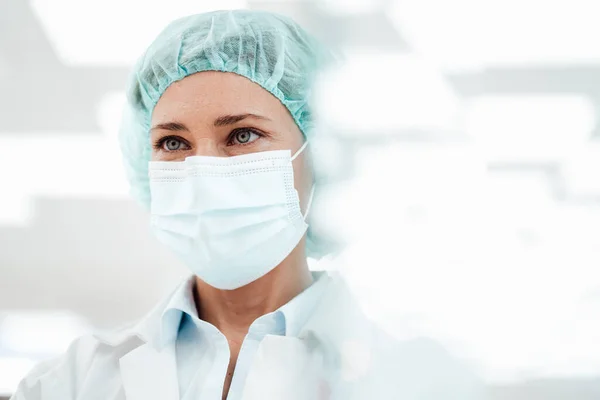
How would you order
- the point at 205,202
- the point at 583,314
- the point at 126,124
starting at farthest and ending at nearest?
the point at 126,124, the point at 205,202, the point at 583,314

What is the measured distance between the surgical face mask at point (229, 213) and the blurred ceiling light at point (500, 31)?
336 millimetres

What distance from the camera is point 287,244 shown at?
1188mm

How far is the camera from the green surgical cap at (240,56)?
3.83ft

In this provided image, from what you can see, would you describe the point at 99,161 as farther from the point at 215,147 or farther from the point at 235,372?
the point at 235,372

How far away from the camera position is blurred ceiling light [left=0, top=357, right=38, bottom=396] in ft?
5.39

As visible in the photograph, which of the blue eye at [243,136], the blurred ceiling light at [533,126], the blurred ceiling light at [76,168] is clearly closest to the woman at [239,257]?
the blue eye at [243,136]

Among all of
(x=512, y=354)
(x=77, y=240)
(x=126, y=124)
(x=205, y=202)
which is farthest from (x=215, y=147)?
(x=77, y=240)

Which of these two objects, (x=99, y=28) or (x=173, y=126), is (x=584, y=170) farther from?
(x=99, y=28)

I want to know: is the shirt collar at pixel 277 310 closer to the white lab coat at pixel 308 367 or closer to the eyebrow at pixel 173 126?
the white lab coat at pixel 308 367

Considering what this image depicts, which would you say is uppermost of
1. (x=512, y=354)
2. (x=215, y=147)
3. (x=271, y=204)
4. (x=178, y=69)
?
(x=178, y=69)

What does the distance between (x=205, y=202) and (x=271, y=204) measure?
12 centimetres

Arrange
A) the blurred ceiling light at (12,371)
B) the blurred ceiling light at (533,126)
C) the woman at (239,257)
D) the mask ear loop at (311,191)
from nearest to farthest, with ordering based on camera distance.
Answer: the blurred ceiling light at (533,126) < the woman at (239,257) < the mask ear loop at (311,191) < the blurred ceiling light at (12,371)

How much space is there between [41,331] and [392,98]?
1.19 meters

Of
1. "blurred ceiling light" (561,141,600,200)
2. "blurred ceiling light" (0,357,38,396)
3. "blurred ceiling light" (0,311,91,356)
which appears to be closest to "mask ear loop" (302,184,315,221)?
"blurred ceiling light" (561,141,600,200)
